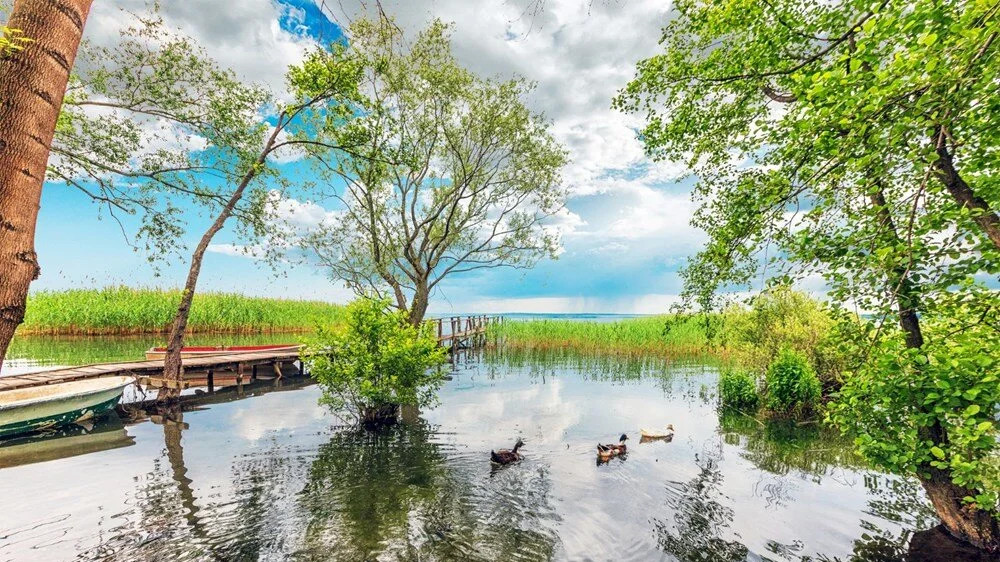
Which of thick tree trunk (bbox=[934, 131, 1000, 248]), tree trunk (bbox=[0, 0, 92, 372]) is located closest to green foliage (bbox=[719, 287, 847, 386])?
thick tree trunk (bbox=[934, 131, 1000, 248])

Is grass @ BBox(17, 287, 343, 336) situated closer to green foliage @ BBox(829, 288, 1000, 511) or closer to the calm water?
the calm water

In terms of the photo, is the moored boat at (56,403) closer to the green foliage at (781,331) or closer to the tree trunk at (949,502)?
the tree trunk at (949,502)

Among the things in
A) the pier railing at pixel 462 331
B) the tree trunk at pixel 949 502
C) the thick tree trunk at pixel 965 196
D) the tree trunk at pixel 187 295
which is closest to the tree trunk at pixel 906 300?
the tree trunk at pixel 949 502

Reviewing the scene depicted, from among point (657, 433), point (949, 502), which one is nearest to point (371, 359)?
point (657, 433)

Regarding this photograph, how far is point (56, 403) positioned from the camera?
10070 millimetres

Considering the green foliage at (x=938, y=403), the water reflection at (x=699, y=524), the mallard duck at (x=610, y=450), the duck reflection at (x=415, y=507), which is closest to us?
the green foliage at (x=938, y=403)

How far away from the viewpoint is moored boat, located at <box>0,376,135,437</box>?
9.66 m

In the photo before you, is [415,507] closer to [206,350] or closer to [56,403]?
[56,403]

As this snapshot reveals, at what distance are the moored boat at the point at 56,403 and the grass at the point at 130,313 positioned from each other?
11.3 m

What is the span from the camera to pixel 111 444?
9852 millimetres

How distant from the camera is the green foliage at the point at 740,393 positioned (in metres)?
14.2

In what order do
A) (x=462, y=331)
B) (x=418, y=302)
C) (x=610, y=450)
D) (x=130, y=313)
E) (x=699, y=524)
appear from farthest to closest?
(x=462, y=331) → (x=130, y=313) → (x=418, y=302) → (x=610, y=450) → (x=699, y=524)

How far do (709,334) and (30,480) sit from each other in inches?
527

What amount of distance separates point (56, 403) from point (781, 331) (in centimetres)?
2123
